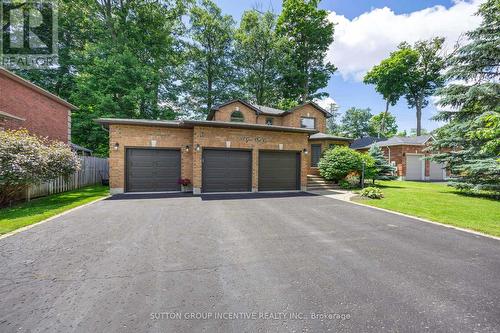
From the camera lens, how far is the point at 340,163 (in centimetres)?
1310

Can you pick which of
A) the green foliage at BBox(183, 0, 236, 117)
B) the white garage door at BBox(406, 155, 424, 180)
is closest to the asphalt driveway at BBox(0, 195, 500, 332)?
the white garage door at BBox(406, 155, 424, 180)

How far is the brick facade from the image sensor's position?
10055mm

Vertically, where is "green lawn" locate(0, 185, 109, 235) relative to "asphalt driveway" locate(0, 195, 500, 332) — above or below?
above

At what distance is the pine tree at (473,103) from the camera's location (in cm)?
1038

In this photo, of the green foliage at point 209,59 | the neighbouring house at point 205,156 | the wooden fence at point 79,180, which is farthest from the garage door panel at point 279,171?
the green foliage at point 209,59

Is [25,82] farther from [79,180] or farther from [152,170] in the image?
[152,170]

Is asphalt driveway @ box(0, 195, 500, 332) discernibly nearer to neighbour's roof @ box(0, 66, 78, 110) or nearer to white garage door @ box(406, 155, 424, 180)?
neighbour's roof @ box(0, 66, 78, 110)

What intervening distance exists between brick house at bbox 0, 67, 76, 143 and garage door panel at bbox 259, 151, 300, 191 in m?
11.5

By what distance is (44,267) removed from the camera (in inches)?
122

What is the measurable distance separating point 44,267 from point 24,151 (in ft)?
20.2

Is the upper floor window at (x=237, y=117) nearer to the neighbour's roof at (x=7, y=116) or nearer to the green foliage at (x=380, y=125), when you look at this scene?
the neighbour's roof at (x=7, y=116)

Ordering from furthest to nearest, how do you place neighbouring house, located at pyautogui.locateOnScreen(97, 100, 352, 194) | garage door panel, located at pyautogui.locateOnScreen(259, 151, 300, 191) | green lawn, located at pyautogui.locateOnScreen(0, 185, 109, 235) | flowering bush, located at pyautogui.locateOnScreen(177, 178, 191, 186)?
garage door panel, located at pyautogui.locateOnScreen(259, 151, 300, 191), flowering bush, located at pyautogui.locateOnScreen(177, 178, 191, 186), neighbouring house, located at pyautogui.locateOnScreen(97, 100, 352, 194), green lawn, located at pyautogui.locateOnScreen(0, 185, 109, 235)

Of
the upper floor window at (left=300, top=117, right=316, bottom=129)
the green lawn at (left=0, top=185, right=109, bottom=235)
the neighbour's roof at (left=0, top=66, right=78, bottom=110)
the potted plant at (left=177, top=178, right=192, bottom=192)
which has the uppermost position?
the upper floor window at (left=300, top=117, right=316, bottom=129)

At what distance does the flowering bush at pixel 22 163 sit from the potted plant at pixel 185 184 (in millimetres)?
4882
